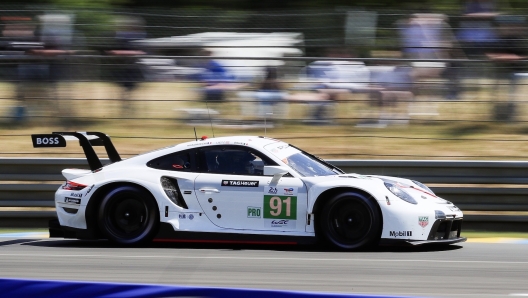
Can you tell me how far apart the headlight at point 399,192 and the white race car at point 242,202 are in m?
0.01

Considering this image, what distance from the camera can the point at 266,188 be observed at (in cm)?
744

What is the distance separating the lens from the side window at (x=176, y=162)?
7816 mm

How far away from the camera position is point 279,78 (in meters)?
10.5

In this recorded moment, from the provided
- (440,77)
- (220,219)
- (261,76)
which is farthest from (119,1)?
(220,219)

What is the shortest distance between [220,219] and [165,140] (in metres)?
3.51

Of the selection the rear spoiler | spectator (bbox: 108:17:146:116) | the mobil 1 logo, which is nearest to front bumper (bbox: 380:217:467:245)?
the rear spoiler

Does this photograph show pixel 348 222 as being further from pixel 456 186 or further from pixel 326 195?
pixel 456 186

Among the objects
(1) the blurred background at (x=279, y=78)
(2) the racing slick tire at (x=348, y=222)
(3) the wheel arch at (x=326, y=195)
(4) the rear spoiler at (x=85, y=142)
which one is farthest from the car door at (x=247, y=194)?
(1) the blurred background at (x=279, y=78)

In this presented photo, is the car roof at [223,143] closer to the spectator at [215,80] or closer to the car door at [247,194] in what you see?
the car door at [247,194]

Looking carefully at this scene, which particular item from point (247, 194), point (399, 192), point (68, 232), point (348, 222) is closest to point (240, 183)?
point (247, 194)

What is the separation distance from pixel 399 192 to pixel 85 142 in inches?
132

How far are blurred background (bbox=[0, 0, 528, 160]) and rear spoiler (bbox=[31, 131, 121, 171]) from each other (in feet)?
6.98

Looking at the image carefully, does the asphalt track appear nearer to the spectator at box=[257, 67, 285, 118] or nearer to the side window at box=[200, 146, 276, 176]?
the side window at box=[200, 146, 276, 176]

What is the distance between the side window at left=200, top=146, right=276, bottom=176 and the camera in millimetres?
7637
